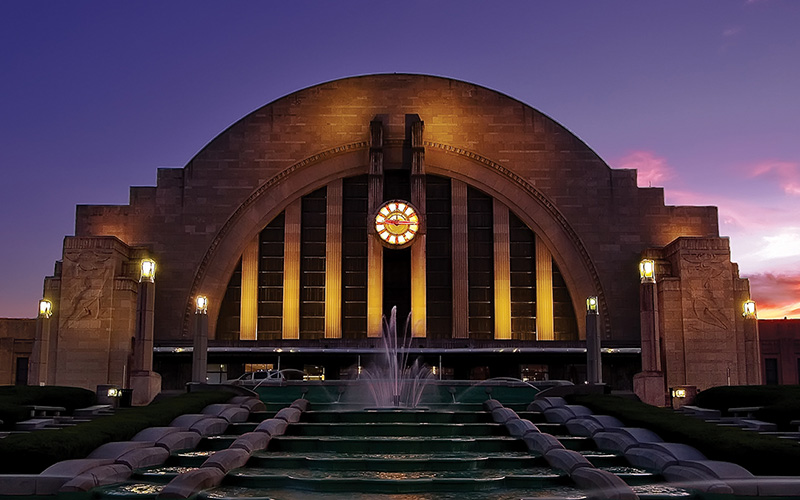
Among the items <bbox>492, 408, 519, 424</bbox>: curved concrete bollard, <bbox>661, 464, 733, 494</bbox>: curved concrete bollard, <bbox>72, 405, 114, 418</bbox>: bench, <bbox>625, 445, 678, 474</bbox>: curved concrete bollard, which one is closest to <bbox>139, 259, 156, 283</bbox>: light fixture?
<bbox>72, 405, 114, 418</bbox>: bench

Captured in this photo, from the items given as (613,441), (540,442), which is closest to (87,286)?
(540,442)

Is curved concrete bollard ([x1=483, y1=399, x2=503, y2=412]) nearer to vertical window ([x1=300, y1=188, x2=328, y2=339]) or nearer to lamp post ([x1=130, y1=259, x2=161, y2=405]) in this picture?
lamp post ([x1=130, y1=259, x2=161, y2=405])

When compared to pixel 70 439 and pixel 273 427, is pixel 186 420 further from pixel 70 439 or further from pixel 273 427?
pixel 70 439

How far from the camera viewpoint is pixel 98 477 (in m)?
13.3

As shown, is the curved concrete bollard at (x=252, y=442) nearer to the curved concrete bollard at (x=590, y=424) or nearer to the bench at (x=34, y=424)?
the bench at (x=34, y=424)

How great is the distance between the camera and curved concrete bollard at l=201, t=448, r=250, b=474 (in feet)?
45.9

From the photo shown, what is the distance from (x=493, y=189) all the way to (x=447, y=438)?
29.5 metres

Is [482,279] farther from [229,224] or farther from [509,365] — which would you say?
[229,224]

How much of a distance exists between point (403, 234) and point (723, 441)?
30081 millimetres

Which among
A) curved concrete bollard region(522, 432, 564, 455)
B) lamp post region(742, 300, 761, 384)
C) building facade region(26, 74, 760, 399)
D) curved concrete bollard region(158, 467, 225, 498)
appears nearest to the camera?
curved concrete bollard region(158, 467, 225, 498)

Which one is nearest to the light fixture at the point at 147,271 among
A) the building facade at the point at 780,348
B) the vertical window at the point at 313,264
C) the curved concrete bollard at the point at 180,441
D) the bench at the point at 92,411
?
the bench at the point at 92,411

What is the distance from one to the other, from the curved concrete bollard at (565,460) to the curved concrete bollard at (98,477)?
7.19 m

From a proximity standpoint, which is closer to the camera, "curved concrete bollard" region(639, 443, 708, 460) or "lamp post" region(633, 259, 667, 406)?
"curved concrete bollard" region(639, 443, 708, 460)

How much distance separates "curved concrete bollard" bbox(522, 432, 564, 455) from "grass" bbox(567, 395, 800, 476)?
2293mm
